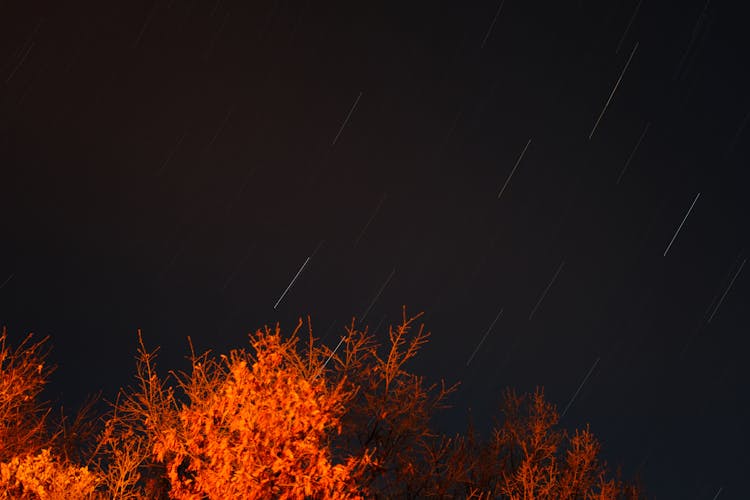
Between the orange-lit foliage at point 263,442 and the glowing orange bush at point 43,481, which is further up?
the orange-lit foliage at point 263,442

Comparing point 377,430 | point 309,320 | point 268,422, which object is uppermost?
point 309,320

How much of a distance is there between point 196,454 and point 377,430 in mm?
5485

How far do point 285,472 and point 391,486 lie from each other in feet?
17.6

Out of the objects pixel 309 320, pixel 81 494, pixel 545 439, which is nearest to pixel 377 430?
pixel 309 320

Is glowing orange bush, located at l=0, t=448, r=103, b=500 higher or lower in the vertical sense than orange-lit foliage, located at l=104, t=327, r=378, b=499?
lower

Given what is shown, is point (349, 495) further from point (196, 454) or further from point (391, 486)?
point (391, 486)

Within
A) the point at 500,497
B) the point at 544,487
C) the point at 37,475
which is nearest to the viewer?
the point at 37,475

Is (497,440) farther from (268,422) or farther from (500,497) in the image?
(268,422)

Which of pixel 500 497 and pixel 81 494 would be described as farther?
pixel 500 497

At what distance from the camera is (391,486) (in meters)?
17.8

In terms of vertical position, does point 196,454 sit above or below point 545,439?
above

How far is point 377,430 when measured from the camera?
18141 mm

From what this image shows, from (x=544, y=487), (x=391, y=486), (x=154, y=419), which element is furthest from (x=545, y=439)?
(x=154, y=419)

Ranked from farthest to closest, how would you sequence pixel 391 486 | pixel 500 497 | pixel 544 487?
pixel 500 497 → pixel 544 487 → pixel 391 486
